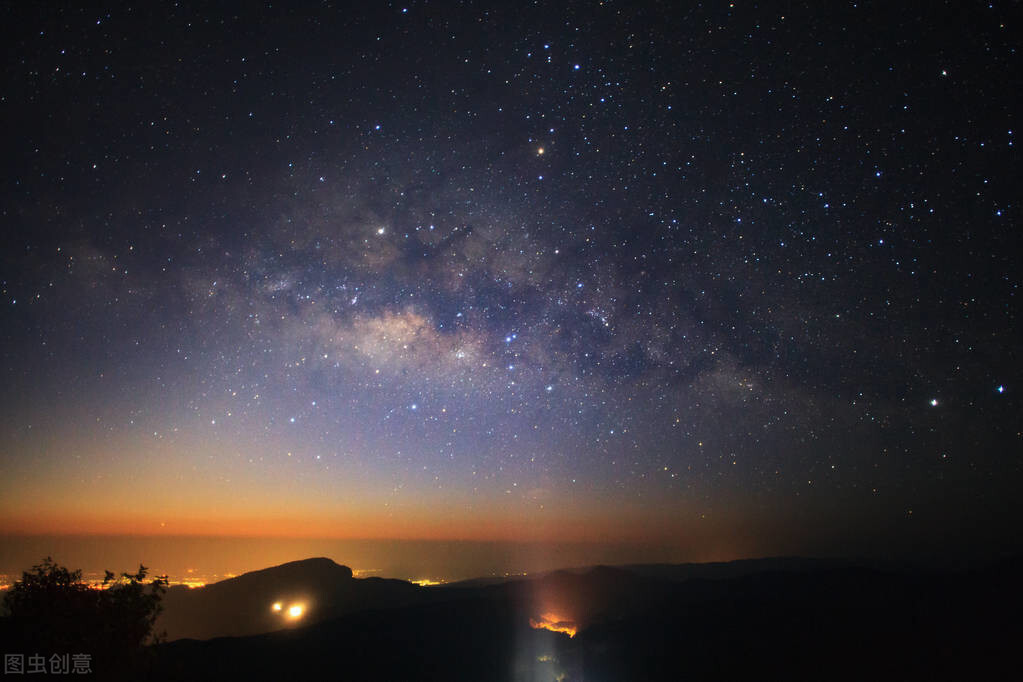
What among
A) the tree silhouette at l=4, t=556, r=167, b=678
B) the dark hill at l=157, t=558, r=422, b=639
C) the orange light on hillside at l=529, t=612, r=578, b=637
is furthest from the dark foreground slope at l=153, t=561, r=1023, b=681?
the tree silhouette at l=4, t=556, r=167, b=678

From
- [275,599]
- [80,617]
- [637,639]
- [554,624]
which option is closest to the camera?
[80,617]

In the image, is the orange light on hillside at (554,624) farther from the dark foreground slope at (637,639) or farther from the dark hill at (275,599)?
the dark hill at (275,599)

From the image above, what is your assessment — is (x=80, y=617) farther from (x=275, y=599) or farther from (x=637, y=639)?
(x=275, y=599)

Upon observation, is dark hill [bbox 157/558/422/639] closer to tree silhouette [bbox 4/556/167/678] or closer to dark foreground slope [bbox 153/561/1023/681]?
dark foreground slope [bbox 153/561/1023/681]

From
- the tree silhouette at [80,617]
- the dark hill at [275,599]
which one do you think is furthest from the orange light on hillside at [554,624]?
the tree silhouette at [80,617]

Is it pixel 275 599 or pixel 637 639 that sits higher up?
pixel 275 599

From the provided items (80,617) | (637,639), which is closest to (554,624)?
(637,639)

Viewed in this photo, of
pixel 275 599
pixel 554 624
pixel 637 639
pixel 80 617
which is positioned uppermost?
pixel 80 617

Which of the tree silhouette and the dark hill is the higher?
the tree silhouette
